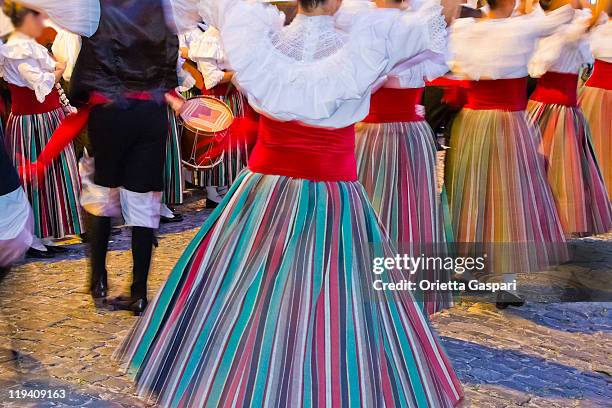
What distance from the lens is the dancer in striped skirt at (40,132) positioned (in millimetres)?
5184

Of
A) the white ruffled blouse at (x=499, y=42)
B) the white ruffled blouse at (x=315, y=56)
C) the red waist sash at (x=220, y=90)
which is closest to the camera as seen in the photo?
the white ruffled blouse at (x=315, y=56)

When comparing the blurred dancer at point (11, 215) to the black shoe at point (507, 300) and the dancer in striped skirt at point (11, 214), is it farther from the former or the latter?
the black shoe at point (507, 300)

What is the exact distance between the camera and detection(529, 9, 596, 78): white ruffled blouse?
5082 millimetres

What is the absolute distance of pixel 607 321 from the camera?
15.2 ft

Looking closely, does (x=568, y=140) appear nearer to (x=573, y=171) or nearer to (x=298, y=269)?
(x=573, y=171)

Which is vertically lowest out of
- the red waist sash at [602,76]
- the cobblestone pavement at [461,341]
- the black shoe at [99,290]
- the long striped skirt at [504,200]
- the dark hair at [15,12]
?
the cobblestone pavement at [461,341]

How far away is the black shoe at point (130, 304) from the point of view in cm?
446

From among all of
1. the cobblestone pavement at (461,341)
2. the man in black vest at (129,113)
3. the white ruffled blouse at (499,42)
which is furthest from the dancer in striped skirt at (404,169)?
the man in black vest at (129,113)

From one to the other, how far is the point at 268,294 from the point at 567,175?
3062 mm

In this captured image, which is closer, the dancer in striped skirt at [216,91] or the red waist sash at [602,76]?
the red waist sash at [602,76]

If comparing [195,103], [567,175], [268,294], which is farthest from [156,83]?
[567,175]

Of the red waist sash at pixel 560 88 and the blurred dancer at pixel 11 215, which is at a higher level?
the red waist sash at pixel 560 88

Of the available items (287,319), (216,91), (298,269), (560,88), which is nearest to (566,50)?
(560,88)

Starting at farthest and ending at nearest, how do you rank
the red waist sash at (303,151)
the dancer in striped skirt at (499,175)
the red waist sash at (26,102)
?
Result: 1. the red waist sash at (26,102)
2. the dancer in striped skirt at (499,175)
3. the red waist sash at (303,151)
